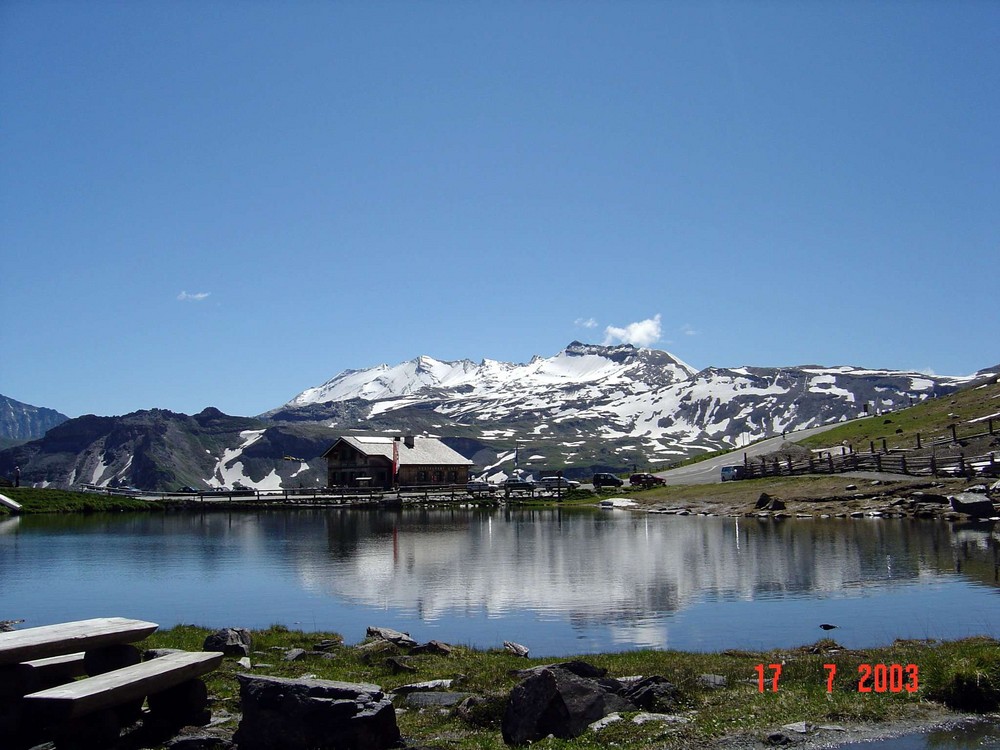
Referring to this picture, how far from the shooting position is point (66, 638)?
47.1 feet

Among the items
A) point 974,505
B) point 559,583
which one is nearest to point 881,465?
point 974,505

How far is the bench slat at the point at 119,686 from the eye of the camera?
1233cm

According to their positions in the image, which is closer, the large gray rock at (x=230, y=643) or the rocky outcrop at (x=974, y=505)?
the large gray rock at (x=230, y=643)

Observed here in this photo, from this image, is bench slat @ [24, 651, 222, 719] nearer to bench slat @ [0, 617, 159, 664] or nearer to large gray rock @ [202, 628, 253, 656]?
bench slat @ [0, 617, 159, 664]

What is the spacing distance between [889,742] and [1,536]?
7516 cm

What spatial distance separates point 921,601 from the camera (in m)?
30.6

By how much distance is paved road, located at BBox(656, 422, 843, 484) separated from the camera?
119444mm

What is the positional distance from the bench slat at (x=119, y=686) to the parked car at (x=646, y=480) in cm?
10725

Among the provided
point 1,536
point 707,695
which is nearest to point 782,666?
point 707,695

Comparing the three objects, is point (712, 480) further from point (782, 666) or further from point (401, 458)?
point (782, 666)
